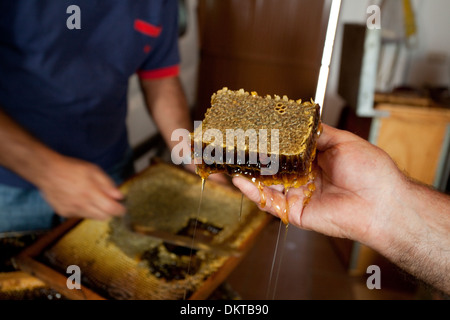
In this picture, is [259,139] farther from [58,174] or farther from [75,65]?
[75,65]

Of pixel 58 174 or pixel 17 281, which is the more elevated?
pixel 58 174

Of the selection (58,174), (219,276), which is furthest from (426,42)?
(58,174)

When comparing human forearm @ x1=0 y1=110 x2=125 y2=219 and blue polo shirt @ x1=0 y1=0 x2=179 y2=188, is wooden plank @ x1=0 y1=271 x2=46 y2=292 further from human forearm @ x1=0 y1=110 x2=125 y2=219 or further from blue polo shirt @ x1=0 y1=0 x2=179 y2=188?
blue polo shirt @ x1=0 y1=0 x2=179 y2=188

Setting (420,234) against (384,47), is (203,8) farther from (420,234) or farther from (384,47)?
(420,234)

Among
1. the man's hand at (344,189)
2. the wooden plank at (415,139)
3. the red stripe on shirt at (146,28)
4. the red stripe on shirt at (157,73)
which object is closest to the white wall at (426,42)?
the wooden plank at (415,139)

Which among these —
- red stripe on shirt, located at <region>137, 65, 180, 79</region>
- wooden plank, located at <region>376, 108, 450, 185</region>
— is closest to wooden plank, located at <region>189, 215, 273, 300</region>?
red stripe on shirt, located at <region>137, 65, 180, 79</region>
